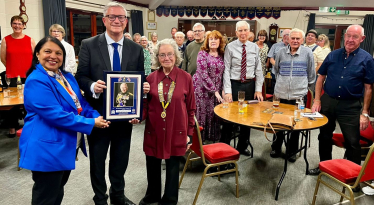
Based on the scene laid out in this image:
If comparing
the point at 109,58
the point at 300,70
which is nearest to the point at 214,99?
the point at 300,70

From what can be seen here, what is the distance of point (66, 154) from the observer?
5.20 feet

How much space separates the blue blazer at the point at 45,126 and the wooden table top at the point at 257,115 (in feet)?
4.81

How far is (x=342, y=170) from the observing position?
2.17 m

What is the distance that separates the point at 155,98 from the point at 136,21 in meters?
7.03

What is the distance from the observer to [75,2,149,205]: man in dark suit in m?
1.90

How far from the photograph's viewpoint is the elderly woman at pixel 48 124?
4.89ft

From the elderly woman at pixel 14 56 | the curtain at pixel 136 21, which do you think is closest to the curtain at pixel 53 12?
the elderly woman at pixel 14 56

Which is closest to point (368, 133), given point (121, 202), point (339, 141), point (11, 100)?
point (339, 141)

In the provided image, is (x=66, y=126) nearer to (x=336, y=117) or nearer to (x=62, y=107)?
(x=62, y=107)

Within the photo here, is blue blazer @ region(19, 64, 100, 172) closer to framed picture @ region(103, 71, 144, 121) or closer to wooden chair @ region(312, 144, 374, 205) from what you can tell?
framed picture @ region(103, 71, 144, 121)

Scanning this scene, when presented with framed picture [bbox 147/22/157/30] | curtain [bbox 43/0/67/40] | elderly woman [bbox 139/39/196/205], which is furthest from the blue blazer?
framed picture [bbox 147/22/157/30]

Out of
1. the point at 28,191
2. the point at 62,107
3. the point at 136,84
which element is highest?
the point at 136,84

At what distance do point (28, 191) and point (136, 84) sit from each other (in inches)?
67.8

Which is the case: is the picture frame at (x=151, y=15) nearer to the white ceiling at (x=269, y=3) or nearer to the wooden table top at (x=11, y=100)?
the white ceiling at (x=269, y=3)
